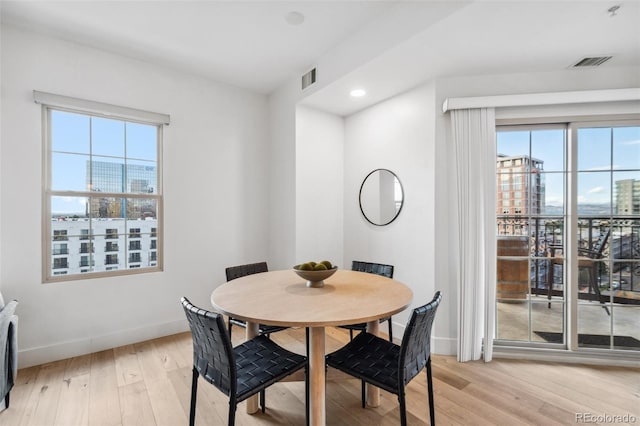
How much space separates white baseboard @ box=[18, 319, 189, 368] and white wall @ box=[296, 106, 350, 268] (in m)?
1.55

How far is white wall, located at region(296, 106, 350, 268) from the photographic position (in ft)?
11.3

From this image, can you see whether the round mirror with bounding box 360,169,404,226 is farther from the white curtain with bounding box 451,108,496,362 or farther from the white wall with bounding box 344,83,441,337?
the white curtain with bounding box 451,108,496,362

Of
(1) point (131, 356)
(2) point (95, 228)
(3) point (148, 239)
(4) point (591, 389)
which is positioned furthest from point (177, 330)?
(4) point (591, 389)

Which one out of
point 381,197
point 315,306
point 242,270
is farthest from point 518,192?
point 242,270

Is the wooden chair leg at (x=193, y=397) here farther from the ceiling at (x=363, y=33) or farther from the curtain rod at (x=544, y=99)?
the curtain rod at (x=544, y=99)

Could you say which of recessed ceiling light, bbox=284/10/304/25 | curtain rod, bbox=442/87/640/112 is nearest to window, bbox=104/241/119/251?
recessed ceiling light, bbox=284/10/304/25

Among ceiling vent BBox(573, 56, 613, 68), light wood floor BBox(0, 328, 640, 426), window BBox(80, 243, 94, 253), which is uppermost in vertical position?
ceiling vent BBox(573, 56, 613, 68)

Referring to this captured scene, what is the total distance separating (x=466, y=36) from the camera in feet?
6.84

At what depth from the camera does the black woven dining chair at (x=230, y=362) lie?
137 cm

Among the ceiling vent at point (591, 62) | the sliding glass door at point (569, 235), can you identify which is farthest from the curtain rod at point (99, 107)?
the ceiling vent at point (591, 62)

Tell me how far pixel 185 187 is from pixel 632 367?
4.49 metres

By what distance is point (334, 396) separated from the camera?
2.12m

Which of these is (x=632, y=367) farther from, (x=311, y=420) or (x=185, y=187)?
A: (x=185, y=187)

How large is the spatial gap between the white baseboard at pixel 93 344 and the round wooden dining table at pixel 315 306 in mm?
1646
